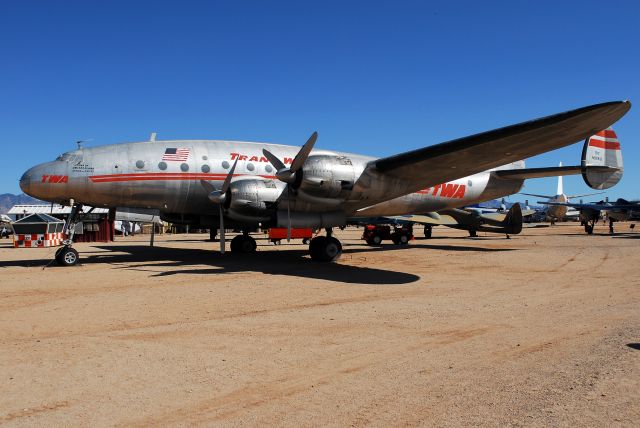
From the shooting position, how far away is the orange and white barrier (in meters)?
29.2

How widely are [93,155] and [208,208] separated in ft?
12.8

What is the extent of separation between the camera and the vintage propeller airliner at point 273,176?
12.6 metres

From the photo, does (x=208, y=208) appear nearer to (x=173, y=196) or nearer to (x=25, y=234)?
(x=173, y=196)

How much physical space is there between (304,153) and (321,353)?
8.53m

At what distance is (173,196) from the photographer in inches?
623

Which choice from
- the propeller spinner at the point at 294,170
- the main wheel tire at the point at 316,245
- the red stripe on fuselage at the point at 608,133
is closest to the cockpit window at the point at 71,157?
the propeller spinner at the point at 294,170

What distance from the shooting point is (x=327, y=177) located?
13.3 meters

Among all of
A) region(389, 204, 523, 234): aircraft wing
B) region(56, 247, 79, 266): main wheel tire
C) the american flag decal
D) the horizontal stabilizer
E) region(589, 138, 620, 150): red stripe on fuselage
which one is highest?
region(589, 138, 620, 150): red stripe on fuselage

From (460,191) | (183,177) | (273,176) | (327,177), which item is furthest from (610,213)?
(183,177)

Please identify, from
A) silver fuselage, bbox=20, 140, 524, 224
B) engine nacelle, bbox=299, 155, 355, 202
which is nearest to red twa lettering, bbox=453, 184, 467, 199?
silver fuselage, bbox=20, 140, 524, 224

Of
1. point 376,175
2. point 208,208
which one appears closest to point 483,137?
point 376,175

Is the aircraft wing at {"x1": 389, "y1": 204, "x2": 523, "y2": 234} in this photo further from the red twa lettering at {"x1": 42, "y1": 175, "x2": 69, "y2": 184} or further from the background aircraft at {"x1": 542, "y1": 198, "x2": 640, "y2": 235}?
the red twa lettering at {"x1": 42, "y1": 175, "x2": 69, "y2": 184}

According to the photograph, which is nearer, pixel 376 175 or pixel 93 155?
pixel 376 175

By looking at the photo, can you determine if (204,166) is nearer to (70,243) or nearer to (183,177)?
(183,177)
